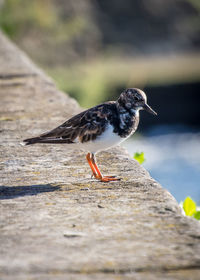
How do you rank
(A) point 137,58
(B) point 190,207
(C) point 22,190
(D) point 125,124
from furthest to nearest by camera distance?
(A) point 137,58 < (D) point 125,124 < (B) point 190,207 < (C) point 22,190

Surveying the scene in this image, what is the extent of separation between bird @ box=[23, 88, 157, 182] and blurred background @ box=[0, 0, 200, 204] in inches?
222

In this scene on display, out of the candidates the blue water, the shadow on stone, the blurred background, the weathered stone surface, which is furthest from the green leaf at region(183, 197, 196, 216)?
the blurred background

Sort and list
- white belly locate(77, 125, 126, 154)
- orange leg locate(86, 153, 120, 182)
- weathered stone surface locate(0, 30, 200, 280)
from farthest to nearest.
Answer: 1. white belly locate(77, 125, 126, 154)
2. orange leg locate(86, 153, 120, 182)
3. weathered stone surface locate(0, 30, 200, 280)

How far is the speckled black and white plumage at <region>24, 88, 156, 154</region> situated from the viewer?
406cm

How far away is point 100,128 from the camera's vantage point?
4.06 m

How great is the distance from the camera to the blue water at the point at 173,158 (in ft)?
34.8

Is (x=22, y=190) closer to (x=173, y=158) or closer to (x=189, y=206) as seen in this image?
(x=189, y=206)

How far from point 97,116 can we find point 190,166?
933cm

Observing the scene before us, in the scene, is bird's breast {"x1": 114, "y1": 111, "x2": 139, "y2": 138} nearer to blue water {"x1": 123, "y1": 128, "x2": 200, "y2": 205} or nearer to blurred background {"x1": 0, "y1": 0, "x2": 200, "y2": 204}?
blue water {"x1": 123, "y1": 128, "x2": 200, "y2": 205}

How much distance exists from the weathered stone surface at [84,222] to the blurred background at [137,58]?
5763mm

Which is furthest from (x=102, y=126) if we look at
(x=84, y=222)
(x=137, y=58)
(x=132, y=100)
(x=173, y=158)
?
(x=137, y=58)

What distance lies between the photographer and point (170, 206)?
3309 millimetres

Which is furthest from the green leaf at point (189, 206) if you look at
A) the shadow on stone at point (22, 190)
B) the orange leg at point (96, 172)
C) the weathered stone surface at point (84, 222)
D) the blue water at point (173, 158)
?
the blue water at point (173, 158)

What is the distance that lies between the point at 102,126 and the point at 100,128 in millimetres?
23
